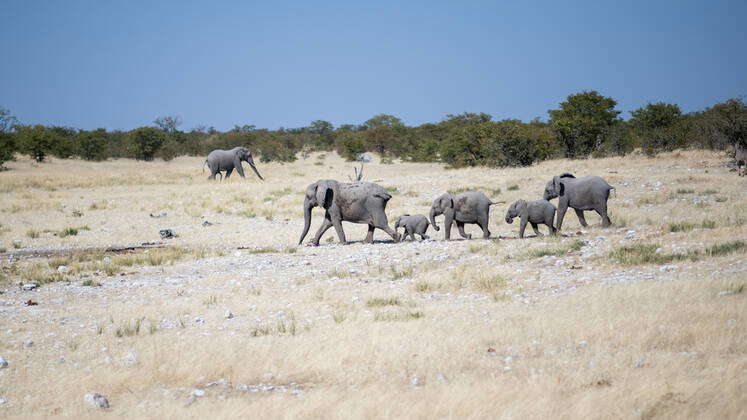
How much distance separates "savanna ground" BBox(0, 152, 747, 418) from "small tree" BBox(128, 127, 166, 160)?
1714 inches

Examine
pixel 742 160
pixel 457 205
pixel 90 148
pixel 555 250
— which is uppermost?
pixel 90 148

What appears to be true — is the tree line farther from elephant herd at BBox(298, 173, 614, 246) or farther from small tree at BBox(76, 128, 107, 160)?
elephant herd at BBox(298, 173, 614, 246)

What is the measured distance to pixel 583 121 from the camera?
41938 millimetres

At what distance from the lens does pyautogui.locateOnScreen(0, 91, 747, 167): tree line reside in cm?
3800

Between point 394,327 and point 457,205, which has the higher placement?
point 457,205

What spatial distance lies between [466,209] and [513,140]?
77.3ft

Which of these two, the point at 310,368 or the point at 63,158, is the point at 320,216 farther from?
the point at 63,158

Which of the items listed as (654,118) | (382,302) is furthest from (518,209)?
(654,118)

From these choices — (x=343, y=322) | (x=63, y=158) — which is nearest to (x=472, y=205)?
(x=343, y=322)

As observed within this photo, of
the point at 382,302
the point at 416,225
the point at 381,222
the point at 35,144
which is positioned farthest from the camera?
the point at 35,144

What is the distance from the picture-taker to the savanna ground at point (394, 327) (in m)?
5.73

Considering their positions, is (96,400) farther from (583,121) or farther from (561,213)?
(583,121)

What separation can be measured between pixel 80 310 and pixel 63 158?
4878 cm

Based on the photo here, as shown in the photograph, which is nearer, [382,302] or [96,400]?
[96,400]
